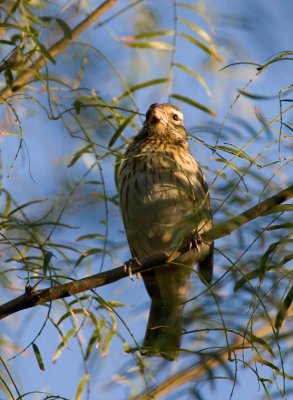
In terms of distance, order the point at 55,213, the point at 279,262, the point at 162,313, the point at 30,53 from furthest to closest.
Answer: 1. the point at 162,313
2. the point at 30,53
3. the point at 55,213
4. the point at 279,262

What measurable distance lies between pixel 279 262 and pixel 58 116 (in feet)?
3.30

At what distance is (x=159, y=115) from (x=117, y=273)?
8.23 ft

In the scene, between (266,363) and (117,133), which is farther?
(117,133)

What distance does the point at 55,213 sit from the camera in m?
3.12

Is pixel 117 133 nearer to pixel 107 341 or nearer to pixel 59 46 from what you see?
pixel 59 46

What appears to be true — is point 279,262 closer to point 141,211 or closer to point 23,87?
point 23,87

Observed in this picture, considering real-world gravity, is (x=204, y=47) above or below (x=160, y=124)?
below

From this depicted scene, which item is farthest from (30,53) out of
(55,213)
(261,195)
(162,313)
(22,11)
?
(162,313)

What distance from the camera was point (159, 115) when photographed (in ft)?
18.1

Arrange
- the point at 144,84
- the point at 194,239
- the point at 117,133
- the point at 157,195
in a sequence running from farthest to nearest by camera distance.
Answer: the point at 157,195 < the point at 144,84 < the point at 117,133 < the point at 194,239

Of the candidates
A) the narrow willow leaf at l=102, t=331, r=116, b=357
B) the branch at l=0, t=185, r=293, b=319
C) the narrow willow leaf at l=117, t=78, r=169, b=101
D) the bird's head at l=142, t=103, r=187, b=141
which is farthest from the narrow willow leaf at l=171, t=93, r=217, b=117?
the bird's head at l=142, t=103, r=187, b=141

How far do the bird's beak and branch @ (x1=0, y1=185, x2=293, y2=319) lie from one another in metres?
2.14

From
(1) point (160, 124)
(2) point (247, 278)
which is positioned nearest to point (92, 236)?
(2) point (247, 278)

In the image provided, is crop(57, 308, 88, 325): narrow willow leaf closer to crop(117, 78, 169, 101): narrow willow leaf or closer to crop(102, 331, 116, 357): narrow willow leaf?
crop(102, 331, 116, 357): narrow willow leaf
